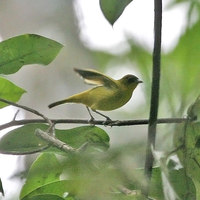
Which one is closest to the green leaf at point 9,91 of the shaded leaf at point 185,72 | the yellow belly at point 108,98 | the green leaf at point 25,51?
the green leaf at point 25,51

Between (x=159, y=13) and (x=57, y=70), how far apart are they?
263 cm

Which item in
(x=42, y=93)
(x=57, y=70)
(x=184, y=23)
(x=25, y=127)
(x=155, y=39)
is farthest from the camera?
(x=57, y=70)

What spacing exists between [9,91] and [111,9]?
0.34 m

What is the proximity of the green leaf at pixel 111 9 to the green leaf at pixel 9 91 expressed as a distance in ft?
1.05

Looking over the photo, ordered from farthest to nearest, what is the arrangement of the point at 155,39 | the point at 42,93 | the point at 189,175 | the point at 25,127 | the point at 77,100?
1. the point at 42,93
2. the point at 77,100
3. the point at 25,127
4. the point at 189,175
5. the point at 155,39

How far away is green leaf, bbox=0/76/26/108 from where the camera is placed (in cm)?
77

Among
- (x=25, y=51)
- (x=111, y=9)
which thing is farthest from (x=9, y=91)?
(x=111, y=9)

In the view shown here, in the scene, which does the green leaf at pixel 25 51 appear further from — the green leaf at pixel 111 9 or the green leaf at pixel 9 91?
the green leaf at pixel 111 9

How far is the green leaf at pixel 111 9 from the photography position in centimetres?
48

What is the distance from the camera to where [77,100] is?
1.23 m

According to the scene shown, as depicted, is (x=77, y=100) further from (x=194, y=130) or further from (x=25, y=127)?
(x=194, y=130)

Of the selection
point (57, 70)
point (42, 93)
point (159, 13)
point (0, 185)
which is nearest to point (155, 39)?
point (159, 13)

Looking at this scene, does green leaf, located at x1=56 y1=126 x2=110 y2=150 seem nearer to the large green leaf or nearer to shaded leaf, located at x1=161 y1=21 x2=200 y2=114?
the large green leaf

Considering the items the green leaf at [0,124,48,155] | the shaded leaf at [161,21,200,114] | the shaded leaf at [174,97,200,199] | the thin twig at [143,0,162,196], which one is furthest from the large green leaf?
the shaded leaf at [161,21,200,114]
